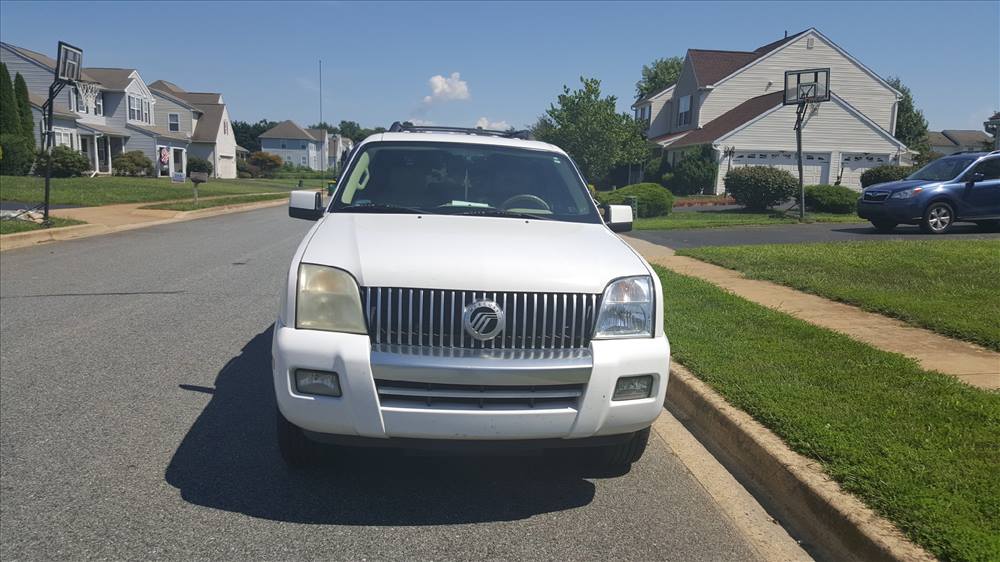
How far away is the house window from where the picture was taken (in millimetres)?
43688

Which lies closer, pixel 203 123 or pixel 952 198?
pixel 952 198

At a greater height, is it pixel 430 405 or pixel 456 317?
pixel 456 317

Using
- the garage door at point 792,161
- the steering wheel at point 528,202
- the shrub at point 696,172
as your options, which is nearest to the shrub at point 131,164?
the shrub at point 696,172

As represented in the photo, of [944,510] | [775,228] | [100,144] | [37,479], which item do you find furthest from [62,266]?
[100,144]

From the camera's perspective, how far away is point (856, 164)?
35812 millimetres

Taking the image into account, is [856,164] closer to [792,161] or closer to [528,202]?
[792,161]

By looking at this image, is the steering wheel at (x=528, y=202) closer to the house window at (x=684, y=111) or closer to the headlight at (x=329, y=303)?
the headlight at (x=329, y=303)

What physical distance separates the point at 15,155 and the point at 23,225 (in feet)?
80.5

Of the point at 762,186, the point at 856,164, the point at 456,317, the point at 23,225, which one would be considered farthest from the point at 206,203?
the point at 856,164

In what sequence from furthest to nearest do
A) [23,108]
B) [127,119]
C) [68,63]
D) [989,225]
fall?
1. [127,119]
2. [23,108]
3. [989,225]
4. [68,63]

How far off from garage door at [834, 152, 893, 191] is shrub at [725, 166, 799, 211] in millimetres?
14712

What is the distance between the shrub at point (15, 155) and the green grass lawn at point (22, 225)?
22512mm

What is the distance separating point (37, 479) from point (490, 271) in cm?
263

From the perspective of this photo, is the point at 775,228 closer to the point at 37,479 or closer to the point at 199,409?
the point at 199,409
